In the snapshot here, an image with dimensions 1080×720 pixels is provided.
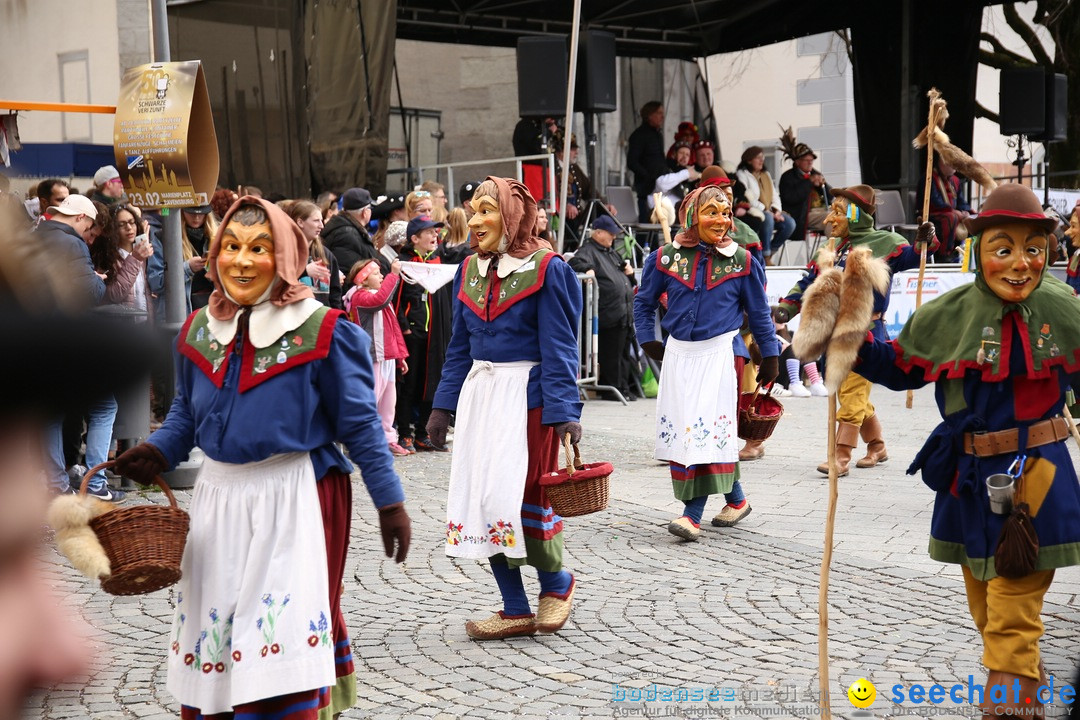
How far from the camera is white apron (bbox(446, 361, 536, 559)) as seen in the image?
18.3 feet

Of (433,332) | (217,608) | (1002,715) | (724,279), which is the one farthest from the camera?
(433,332)

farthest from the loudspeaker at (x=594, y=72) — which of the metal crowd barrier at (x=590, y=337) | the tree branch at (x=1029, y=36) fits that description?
the tree branch at (x=1029, y=36)

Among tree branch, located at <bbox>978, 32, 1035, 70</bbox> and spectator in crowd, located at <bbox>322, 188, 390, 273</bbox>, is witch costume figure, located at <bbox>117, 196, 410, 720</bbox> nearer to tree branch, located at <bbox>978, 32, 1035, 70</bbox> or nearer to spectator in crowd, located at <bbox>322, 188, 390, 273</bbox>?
spectator in crowd, located at <bbox>322, 188, 390, 273</bbox>

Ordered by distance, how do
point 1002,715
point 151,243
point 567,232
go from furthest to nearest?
1. point 567,232
2. point 151,243
3. point 1002,715

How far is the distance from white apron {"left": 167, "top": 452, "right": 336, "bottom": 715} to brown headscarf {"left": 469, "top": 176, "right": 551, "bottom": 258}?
2122mm

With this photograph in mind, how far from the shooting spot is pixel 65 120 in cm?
1529

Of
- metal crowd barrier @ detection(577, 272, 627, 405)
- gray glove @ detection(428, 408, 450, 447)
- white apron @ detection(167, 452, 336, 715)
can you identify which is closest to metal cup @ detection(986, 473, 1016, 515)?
white apron @ detection(167, 452, 336, 715)

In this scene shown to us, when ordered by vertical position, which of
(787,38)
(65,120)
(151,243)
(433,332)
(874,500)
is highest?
(787,38)

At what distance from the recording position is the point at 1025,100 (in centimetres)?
1902

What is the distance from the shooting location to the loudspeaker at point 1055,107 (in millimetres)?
19125

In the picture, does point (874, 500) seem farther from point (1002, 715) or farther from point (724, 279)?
point (1002, 715)

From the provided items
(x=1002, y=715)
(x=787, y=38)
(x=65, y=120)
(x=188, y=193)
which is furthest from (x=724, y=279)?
(x=787, y=38)

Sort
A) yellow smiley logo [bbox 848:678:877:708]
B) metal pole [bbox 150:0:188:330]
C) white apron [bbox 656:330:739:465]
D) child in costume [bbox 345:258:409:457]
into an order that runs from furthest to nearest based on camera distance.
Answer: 1. child in costume [bbox 345:258:409:457]
2. metal pole [bbox 150:0:188:330]
3. white apron [bbox 656:330:739:465]
4. yellow smiley logo [bbox 848:678:877:708]

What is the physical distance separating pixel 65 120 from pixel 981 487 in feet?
43.5
